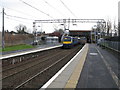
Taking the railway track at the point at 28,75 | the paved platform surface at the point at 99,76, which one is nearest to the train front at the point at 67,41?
the railway track at the point at 28,75

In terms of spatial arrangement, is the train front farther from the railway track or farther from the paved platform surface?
the paved platform surface

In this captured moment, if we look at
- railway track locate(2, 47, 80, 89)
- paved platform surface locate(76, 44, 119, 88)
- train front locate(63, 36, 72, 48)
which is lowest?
railway track locate(2, 47, 80, 89)

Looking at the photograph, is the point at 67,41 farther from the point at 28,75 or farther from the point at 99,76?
the point at 99,76

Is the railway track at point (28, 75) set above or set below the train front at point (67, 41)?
below

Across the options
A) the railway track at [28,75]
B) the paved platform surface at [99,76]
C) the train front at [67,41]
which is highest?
the train front at [67,41]

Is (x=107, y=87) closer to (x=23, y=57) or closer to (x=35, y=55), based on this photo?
(x=23, y=57)

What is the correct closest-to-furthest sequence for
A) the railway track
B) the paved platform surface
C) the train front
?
the paved platform surface → the railway track → the train front

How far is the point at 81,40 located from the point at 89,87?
73.1 metres

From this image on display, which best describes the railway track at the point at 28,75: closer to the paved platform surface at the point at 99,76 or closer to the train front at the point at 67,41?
the paved platform surface at the point at 99,76

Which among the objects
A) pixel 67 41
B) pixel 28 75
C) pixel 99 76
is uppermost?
pixel 67 41


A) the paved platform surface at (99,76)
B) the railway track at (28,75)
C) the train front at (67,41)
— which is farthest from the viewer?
the train front at (67,41)

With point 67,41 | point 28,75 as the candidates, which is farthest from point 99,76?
point 67,41

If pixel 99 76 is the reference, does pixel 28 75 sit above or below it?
below

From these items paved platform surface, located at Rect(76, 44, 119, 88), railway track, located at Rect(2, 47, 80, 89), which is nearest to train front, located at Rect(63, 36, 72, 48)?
railway track, located at Rect(2, 47, 80, 89)
